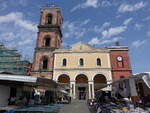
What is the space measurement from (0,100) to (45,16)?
81.1 feet

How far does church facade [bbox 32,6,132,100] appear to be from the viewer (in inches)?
1142

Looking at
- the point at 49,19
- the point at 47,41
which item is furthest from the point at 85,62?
the point at 49,19

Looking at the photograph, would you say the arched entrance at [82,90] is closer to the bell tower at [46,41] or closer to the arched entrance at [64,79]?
the arched entrance at [64,79]

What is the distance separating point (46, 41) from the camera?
105 ft

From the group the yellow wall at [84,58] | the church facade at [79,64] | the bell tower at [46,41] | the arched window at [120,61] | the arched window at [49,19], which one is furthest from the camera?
the arched window at [49,19]

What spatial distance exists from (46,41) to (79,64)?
333 inches

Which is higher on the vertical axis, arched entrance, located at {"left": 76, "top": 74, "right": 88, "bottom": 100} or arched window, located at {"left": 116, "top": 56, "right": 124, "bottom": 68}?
arched window, located at {"left": 116, "top": 56, "right": 124, "bottom": 68}

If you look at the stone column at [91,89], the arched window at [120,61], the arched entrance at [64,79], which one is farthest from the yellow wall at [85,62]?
the arched window at [120,61]

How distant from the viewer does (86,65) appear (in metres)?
29.7

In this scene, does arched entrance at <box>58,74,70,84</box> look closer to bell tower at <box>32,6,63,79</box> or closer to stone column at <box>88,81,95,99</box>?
bell tower at <box>32,6,63,79</box>

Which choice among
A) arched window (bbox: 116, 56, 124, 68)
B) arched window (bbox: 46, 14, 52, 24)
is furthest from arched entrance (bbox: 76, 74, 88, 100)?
arched window (bbox: 46, 14, 52, 24)

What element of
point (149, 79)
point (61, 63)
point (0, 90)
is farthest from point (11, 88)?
point (61, 63)

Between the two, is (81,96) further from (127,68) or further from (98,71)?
(127,68)

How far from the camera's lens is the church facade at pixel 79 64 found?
29016 millimetres
